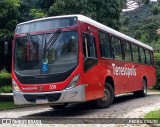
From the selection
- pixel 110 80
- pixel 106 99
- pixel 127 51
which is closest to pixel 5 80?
pixel 127 51

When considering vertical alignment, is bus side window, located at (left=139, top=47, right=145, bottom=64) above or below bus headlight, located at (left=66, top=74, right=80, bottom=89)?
above

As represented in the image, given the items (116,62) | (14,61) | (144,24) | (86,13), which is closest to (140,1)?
(144,24)

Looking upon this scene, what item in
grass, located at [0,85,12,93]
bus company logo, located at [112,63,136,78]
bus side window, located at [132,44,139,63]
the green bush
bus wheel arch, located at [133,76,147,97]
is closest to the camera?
bus company logo, located at [112,63,136,78]

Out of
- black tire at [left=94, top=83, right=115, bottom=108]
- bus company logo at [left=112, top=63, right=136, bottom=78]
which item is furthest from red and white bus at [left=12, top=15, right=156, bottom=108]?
bus company logo at [left=112, top=63, right=136, bottom=78]

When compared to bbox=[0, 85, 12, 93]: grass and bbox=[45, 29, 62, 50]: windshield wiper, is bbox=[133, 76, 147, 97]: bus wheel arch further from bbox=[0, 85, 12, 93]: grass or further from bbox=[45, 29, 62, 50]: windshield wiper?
bbox=[0, 85, 12, 93]: grass

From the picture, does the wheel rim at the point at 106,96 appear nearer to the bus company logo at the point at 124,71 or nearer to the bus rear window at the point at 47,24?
the bus company logo at the point at 124,71

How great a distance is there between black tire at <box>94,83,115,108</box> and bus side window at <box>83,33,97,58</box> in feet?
5.49

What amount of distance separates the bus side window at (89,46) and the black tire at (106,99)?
1674mm

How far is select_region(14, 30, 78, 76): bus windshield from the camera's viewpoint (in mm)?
10672

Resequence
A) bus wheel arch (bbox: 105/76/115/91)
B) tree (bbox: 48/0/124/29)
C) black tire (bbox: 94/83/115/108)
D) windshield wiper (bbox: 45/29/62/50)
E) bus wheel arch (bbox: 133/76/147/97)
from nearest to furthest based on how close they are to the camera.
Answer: windshield wiper (bbox: 45/29/62/50)
black tire (bbox: 94/83/115/108)
bus wheel arch (bbox: 105/76/115/91)
tree (bbox: 48/0/124/29)
bus wheel arch (bbox: 133/76/147/97)

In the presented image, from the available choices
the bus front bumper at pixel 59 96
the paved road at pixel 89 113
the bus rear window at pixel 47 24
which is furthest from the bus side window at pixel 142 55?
the bus front bumper at pixel 59 96

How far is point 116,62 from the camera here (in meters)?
14.0

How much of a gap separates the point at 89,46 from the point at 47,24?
1535 millimetres

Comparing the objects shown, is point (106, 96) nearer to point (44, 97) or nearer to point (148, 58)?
point (44, 97)
